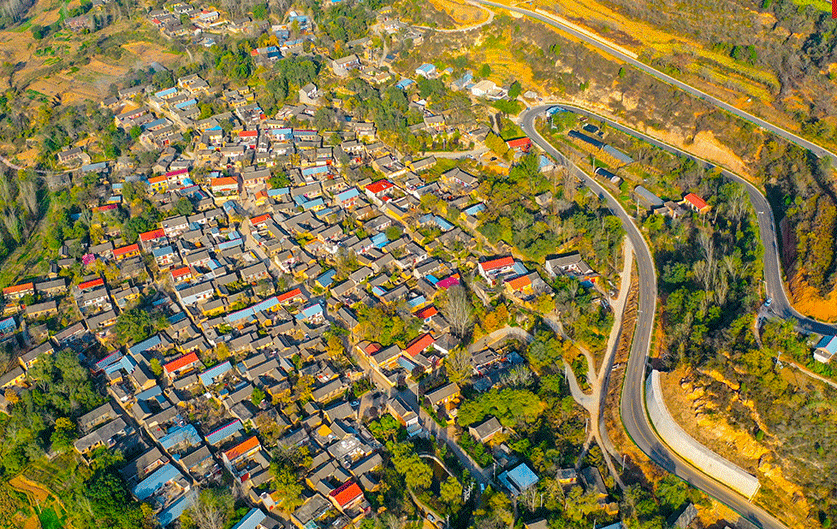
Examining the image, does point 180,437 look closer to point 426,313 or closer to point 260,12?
point 426,313

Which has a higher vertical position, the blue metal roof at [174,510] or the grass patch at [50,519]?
the blue metal roof at [174,510]

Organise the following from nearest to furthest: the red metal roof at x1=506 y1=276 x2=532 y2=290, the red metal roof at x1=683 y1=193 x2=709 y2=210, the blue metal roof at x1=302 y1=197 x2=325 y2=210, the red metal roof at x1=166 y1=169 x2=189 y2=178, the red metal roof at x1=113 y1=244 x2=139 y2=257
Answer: the red metal roof at x1=506 y1=276 x2=532 y2=290
the red metal roof at x1=113 y1=244 x2=139 y2=257
the red metal roof at x1=683 y1=193 x2=709 y2=210
the blue metal roof at x1=302 y1=197 x2=325 y2=210
the red metal roof at x1=166 y1=169 x2=189 y2=178

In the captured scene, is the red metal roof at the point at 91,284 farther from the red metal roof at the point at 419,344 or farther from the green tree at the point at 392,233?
the red metal roof at the point at 419,344

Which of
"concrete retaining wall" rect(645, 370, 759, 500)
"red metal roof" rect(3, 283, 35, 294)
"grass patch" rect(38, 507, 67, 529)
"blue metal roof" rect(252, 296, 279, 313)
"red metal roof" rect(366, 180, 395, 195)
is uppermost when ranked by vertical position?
"red metal roof" rect(366, 180, 395, 195)

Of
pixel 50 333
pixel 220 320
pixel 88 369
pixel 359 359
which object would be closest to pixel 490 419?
pixel 359 359

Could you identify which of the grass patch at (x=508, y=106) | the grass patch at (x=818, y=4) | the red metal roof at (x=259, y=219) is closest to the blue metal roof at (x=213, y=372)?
the red metal roof at (x=259, y=219)

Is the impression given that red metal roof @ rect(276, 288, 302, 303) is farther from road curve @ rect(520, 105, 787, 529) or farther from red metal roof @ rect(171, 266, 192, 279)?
road curve @ rect(520, 105, 787, 529)

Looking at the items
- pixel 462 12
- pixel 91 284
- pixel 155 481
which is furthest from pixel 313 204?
pixel 462 12

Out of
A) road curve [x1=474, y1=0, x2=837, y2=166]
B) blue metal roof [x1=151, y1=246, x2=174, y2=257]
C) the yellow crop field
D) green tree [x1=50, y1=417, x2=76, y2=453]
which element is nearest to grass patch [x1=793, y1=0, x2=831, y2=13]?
road curve [x1=474, y1=0, x2=837, y2=166]
